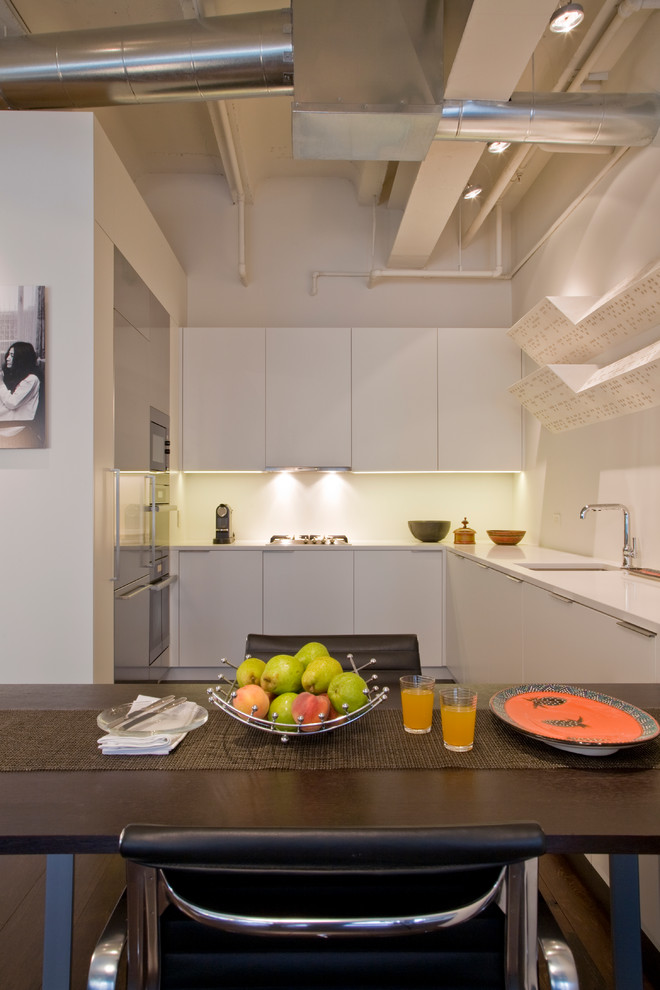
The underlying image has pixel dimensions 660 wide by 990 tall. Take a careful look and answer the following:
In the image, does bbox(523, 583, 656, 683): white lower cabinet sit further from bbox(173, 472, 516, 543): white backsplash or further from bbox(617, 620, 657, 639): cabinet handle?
bbox(173, 472, 516, 543): white backsplash

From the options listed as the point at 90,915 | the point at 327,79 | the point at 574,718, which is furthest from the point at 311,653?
the point at 327,79

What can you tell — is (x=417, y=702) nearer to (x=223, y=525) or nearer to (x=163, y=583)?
(x=163, y=583)

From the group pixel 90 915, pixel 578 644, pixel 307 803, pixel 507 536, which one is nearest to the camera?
pixel 307 803

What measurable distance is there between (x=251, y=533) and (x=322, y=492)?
2.03 ft

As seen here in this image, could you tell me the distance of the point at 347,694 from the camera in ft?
3.52

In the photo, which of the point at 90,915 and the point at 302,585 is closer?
the point at 90,915

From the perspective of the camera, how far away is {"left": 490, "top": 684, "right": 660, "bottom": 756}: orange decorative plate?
3.35 feet

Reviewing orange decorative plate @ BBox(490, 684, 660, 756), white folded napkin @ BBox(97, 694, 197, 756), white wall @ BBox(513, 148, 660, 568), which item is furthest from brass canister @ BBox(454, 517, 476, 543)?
white folded napkin @ BBox(97, 694, 197, 756)

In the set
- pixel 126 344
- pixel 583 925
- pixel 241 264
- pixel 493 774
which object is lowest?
pixel 583 925

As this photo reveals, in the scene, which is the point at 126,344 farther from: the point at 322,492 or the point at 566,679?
the point at 566,679

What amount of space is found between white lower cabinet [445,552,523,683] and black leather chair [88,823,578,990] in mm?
2092

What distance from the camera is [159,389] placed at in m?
3.73

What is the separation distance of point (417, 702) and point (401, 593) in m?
3.08

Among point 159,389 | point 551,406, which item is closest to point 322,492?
point 159,389
